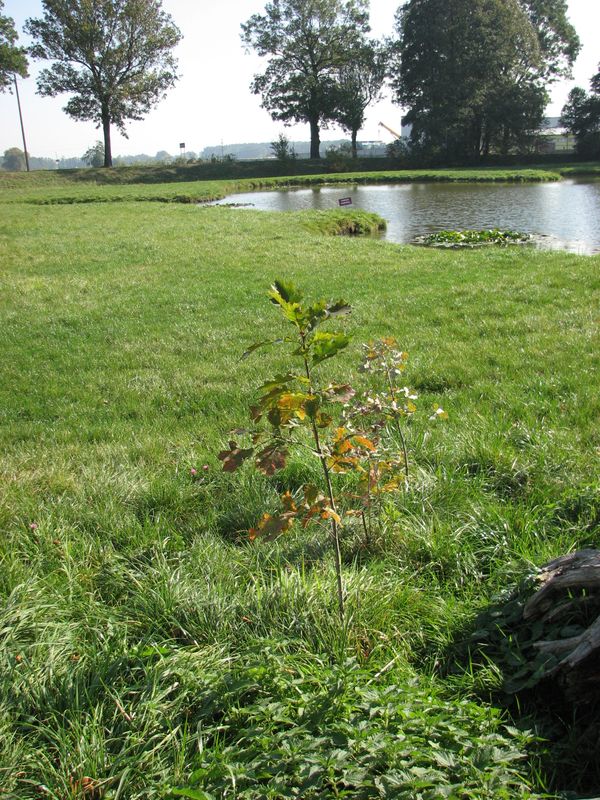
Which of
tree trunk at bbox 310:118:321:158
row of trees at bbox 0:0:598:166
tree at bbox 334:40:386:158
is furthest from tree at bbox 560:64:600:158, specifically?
tree trunk at bbox 310:118:321:158

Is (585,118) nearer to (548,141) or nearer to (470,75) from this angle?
(548,141)

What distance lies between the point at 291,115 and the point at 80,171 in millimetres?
23473

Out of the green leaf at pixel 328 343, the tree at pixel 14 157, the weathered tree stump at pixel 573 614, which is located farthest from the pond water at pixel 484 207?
the tree at pixel 14 157

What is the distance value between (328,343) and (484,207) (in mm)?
24491

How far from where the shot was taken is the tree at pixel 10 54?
41812 millimetres

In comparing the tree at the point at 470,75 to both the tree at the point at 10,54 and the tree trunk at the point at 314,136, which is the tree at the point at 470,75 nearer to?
the tree trunk at the point at 314,136

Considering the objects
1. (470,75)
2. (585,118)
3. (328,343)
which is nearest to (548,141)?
(585,118)

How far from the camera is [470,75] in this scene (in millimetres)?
50844

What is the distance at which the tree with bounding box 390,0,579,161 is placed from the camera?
164 ft

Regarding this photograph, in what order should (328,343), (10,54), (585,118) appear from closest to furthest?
(328,343)
(10,54)
(585,118)

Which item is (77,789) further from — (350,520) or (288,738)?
(350,520)

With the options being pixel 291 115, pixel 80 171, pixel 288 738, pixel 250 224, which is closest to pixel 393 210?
pixel 250 224

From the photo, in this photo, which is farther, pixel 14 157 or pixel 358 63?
pixel 14 157

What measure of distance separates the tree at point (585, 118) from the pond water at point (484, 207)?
69.2 ft
